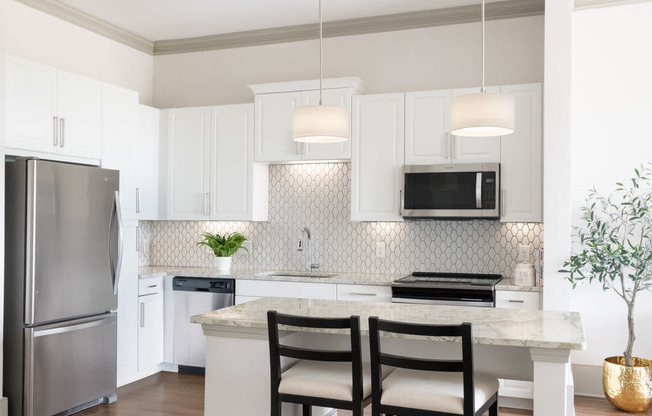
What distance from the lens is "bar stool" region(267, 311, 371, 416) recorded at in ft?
8.79

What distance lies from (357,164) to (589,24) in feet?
6.79

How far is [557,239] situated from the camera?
14.8 feet

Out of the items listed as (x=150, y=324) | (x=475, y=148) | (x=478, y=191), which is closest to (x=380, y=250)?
(x=478, y=191)

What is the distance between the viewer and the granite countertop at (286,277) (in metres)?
4.81

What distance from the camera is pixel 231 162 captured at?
5641 mm

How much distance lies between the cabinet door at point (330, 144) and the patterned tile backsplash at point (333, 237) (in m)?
0.35

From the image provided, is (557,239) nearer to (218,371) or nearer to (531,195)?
(531,195)

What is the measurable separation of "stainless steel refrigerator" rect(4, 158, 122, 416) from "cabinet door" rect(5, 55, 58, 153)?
0.27m

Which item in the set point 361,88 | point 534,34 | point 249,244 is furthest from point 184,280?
point 534,34

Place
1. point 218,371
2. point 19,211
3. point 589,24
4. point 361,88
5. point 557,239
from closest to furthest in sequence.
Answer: point 218,371
point 19,211
point 557,239
point 589,24
point 361,88

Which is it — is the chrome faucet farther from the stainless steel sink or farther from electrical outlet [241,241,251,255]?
electrical outlet [241,241,251,255]

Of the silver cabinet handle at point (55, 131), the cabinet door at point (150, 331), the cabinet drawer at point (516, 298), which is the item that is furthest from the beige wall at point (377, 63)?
the cabinet door at point (150, 331)

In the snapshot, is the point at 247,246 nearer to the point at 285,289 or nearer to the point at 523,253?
the point at 285,289

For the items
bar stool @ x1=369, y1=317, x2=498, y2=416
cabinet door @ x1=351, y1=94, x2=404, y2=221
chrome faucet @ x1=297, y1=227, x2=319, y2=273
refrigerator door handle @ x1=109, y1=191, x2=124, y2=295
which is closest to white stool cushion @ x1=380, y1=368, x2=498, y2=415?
Result: bar stool @ x1=369, y1=317, x2=498, y2=416
